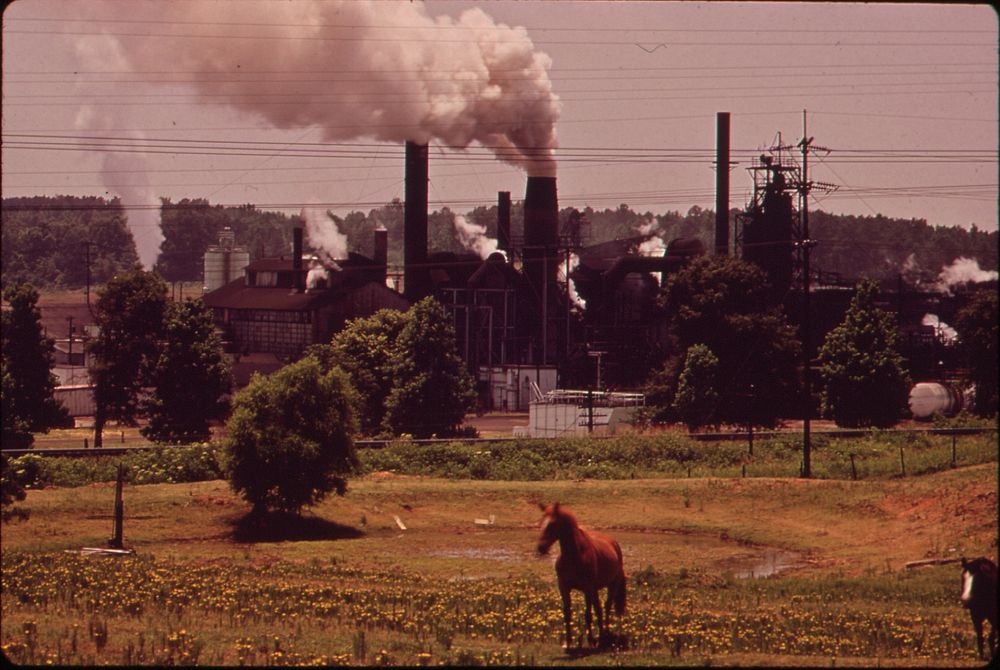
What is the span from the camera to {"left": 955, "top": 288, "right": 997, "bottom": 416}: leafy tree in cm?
6203

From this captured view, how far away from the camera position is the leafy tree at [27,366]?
60.9 meters

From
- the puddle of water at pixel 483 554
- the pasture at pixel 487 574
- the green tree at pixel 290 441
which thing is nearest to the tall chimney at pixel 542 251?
the pasture at pixel 487 574

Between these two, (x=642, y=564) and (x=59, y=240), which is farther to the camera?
(x=59, y=240)

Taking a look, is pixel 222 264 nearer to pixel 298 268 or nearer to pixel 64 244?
pixel 298 268

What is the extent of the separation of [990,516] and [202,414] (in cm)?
3942

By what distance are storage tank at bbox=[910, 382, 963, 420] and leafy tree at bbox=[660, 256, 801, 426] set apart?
10.5 m

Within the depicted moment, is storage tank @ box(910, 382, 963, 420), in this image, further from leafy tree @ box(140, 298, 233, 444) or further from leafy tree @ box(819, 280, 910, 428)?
leafy tree @ box(140, 298, 233, 444)

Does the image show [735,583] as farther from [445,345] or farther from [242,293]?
[242,293]

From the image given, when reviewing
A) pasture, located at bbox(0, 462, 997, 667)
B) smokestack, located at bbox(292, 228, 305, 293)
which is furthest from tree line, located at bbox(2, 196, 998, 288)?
pasture, located at bbox(0, 462, 997, 667)

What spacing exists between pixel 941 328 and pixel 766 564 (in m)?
59.3

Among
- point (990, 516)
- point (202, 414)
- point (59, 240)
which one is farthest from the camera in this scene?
point (59, 240)

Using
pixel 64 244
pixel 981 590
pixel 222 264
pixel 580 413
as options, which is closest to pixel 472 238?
pixel 222 264

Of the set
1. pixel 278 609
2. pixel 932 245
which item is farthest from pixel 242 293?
pixel 932 245

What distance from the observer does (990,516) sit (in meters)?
36.9
